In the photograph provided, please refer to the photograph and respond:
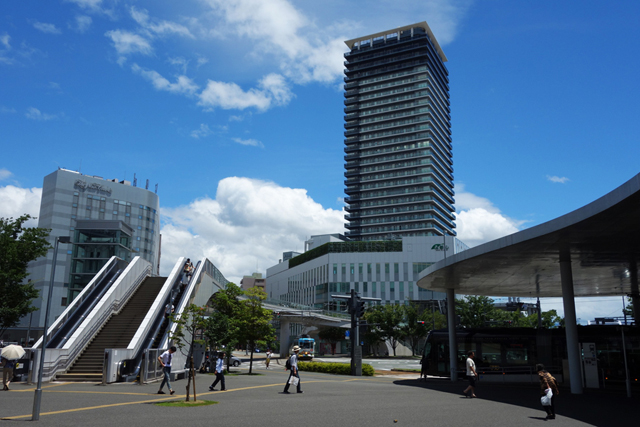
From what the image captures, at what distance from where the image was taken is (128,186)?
109 metres

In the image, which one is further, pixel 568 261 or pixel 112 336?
pixel 112 336

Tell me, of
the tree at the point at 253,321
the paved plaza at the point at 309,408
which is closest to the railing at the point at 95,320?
the paved plaza at the point at 309,408

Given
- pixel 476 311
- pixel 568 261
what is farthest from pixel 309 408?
pixel 476 311

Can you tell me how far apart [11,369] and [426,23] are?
165277 mm

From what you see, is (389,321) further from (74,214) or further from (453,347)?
(74,214)

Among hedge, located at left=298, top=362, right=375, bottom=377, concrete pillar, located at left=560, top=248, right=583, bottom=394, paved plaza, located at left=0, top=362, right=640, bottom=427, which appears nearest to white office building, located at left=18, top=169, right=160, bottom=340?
hedge, located at left=298, top=362, right=375, bottom=377

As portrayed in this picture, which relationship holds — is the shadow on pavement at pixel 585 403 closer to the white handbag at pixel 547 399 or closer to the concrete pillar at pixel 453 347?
the white handbag at pixel 547 399

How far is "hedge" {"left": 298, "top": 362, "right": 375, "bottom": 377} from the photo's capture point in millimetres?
32250

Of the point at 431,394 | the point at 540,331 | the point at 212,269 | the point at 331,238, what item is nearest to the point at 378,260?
the point at 331,238

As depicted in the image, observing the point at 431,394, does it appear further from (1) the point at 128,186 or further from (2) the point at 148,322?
(1) the point at 128,186

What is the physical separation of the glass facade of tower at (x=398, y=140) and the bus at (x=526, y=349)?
117 metres

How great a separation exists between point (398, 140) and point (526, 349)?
13033cm

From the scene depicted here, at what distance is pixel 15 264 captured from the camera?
27422 mm

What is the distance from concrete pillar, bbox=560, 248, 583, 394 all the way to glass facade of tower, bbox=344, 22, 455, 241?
124485 millimetres
